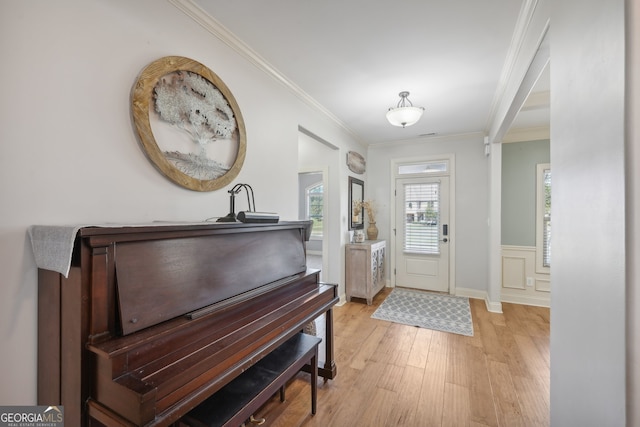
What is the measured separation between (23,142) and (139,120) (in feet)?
1.49

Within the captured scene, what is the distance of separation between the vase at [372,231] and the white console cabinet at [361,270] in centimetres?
48

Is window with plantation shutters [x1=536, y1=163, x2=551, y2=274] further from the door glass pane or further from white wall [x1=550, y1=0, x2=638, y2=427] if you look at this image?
white wall [x1=550, y1=0, x2=638, y2=427]

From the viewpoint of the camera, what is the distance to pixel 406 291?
470cm

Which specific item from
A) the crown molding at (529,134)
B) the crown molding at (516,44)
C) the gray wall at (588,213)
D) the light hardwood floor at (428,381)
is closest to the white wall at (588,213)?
the gray wall at (588,213)

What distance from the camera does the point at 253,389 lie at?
145 cm

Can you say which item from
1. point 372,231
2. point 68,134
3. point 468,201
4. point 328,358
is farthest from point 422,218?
point 68,134

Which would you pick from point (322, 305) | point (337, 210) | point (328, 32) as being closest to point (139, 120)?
point (328, 32)

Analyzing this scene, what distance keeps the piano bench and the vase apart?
9.79ft

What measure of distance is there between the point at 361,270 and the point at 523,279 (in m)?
2.44

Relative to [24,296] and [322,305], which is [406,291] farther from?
[24,296]

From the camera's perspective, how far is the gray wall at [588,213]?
0.73 metres

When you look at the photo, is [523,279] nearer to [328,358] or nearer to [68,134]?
[328,358]

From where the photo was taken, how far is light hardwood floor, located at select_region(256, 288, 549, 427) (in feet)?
6.00

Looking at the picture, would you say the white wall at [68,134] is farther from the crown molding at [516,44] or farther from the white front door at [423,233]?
the white front door at [423,233]
